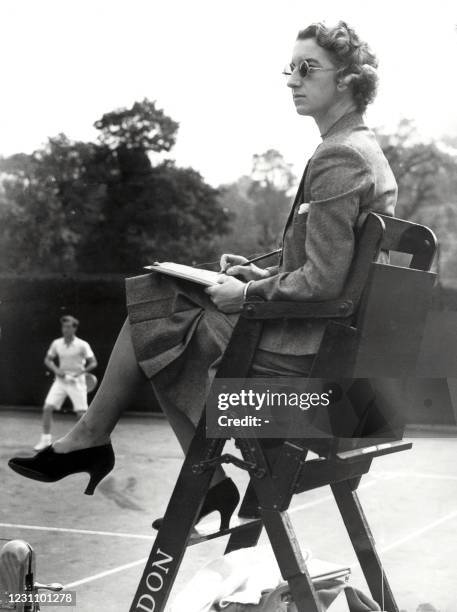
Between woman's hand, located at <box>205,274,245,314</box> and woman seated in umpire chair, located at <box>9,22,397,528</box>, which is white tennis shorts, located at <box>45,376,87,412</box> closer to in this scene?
woman seated in umpire chair, located at <box>9,22,397,528</box>

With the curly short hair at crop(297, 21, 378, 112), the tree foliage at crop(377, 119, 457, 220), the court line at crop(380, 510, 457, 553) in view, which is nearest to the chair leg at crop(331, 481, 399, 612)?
the curly short hair at crop(297, 21, 378, 112)

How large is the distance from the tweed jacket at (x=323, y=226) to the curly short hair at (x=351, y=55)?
105 mm

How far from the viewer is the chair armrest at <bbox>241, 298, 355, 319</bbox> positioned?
7.13ft

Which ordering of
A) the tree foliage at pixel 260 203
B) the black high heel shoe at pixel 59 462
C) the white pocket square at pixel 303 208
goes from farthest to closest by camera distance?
the tree foliage at pixel 260 203, the black high heel shoe at pixel 59 462, the white pocket square at pixel 303 208

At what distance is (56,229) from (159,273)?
577 centimetres

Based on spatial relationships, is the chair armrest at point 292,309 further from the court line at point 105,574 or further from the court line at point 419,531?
the court line at point 419,531

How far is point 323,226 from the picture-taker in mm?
2178

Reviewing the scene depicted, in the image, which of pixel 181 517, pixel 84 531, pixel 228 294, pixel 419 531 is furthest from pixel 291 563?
pixel 84 531

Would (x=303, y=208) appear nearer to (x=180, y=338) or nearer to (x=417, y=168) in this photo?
(x=180, y=338)

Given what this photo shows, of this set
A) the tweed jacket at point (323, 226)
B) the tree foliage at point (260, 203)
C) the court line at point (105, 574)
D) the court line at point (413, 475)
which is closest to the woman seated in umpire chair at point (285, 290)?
the tweed jacket at point (323, 226)

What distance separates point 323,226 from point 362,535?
90cm

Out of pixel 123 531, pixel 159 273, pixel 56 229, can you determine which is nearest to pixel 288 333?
pixel 159 273

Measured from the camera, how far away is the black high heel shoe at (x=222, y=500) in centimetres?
245

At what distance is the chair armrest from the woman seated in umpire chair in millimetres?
19
